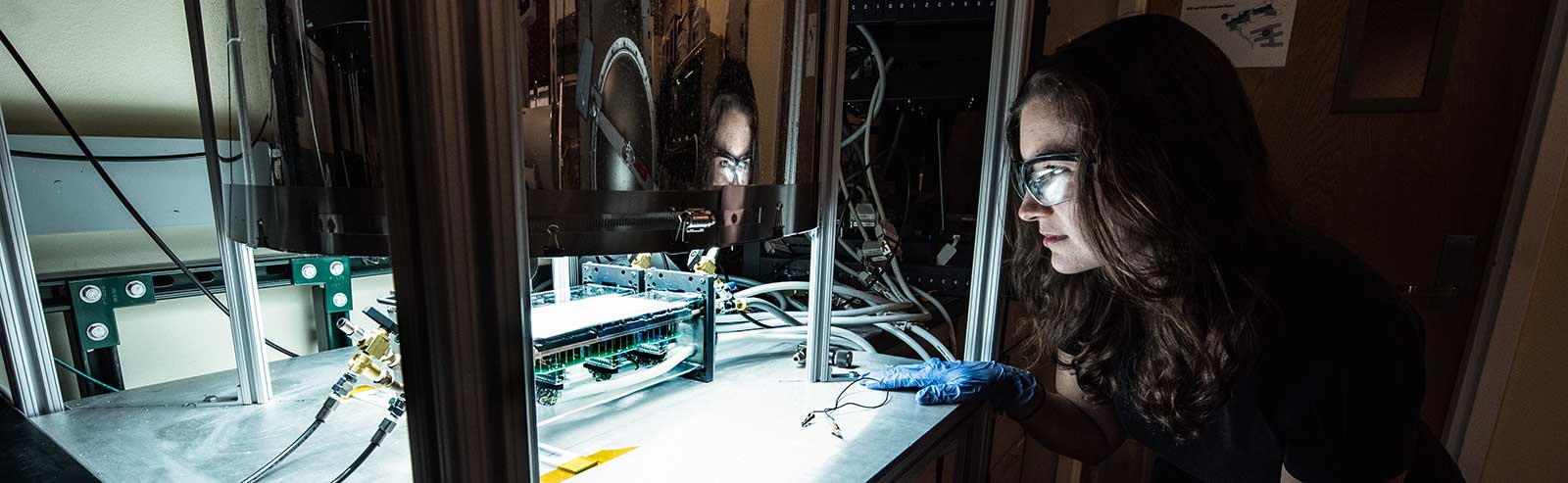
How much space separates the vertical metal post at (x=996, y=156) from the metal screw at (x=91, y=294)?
129cm

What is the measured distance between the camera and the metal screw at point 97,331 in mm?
894

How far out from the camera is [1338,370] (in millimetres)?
766

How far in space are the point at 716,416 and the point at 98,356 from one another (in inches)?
37.3

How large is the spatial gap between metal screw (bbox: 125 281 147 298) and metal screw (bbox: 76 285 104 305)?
27mm

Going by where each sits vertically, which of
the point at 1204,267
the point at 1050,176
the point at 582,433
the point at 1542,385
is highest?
the point at 1050,176

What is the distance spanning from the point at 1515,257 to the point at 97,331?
2685 mm

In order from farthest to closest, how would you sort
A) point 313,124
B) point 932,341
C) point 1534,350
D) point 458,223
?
1. point 1534,350
2. point 932,341
3. point 313,124
4. point 458,223

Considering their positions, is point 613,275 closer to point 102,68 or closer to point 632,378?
point 632,378

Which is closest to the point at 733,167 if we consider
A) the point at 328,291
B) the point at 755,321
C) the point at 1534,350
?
the point at 755,321

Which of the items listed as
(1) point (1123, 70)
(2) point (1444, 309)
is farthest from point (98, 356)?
(2) point (1444, 309)

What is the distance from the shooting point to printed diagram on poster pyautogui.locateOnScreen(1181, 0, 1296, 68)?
1.56 meters

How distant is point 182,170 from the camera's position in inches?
38.6

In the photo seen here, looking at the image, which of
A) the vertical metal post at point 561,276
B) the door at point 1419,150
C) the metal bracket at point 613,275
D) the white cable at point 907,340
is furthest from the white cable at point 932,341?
the door at point 1419,150

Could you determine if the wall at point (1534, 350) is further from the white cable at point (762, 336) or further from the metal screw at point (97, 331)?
the metal screw at point (97, 331)
